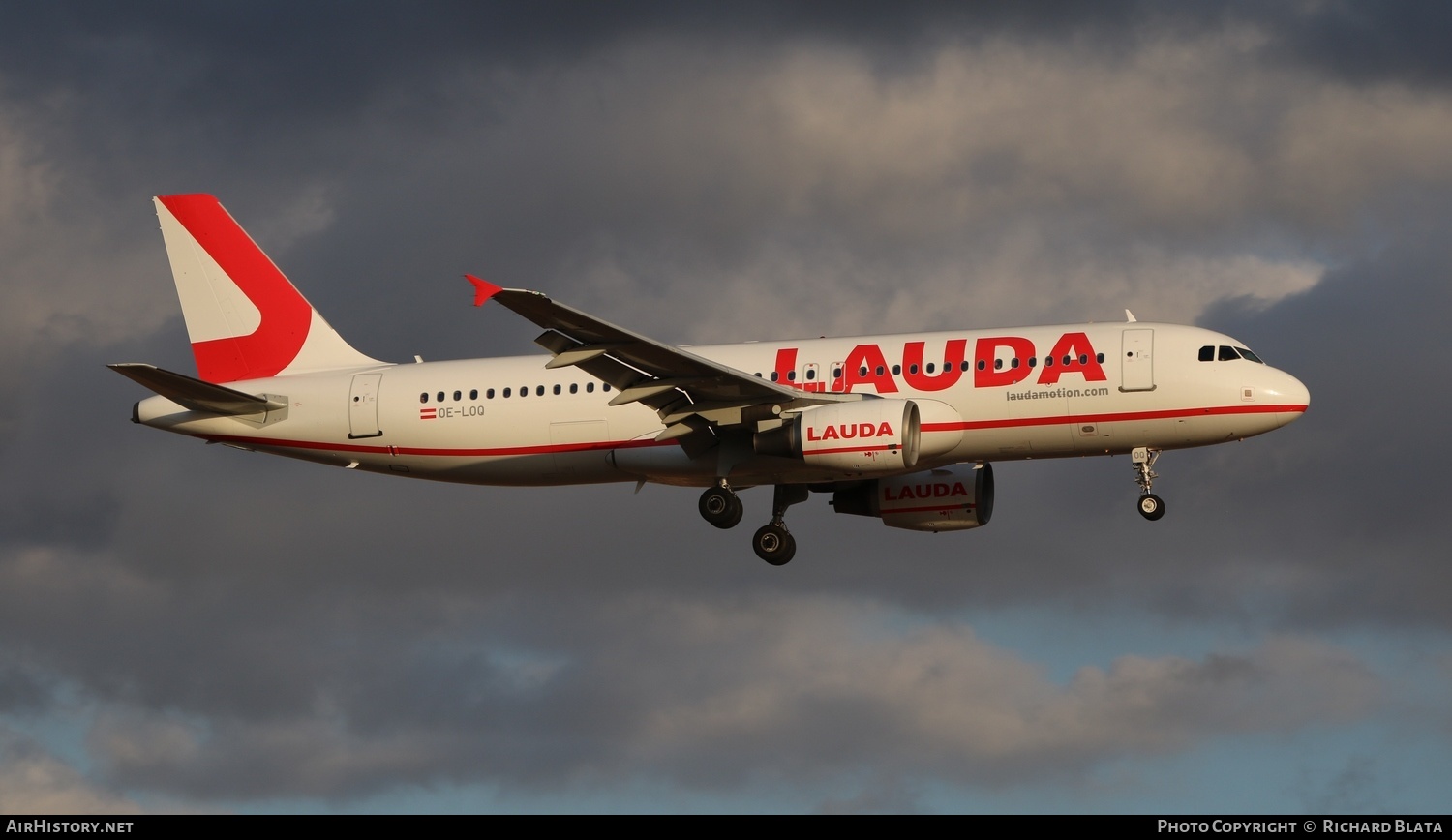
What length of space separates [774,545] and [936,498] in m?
5.15

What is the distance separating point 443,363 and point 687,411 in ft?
25.9

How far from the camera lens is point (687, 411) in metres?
43.9

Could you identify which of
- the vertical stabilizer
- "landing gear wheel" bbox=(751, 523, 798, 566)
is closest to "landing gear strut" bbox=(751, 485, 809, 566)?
"landing gear wheel" bbox=(751, 523, 798, 566)

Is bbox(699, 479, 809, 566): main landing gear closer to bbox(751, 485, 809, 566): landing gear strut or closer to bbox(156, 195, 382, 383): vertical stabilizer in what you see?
bbox(751, 485, 809, 566): landing gear strut

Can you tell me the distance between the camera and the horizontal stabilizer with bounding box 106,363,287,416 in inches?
1741

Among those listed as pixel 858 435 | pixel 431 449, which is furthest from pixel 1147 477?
pixel 431 449

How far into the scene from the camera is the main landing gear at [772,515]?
4528cm

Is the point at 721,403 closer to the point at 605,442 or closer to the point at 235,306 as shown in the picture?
the point at 605,442

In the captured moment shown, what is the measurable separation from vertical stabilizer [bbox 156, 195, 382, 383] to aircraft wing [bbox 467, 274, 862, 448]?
10.2 m

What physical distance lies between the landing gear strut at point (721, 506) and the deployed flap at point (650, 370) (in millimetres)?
2331

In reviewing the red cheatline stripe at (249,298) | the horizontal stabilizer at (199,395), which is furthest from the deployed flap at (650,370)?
the red cheatline stripe at (249,298)

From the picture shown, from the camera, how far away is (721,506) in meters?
45.2

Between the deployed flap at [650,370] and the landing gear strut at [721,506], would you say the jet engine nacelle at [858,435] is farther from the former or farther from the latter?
the landing gear strut at [721,506]
